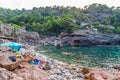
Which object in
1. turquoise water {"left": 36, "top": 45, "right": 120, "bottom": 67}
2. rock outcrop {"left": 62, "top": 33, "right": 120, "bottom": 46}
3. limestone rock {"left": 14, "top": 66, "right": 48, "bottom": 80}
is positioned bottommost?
rock outcrop {"left": 62, "top": 33, "right": 120, "bottom": 46}

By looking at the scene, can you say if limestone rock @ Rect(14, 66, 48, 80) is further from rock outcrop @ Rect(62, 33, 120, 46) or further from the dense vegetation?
the dense vegetation

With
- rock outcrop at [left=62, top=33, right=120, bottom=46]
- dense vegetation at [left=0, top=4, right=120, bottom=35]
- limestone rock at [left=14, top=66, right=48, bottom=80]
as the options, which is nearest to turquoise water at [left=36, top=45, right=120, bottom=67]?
limestone rock at [left=14, top=66, right=48, bottom=80]

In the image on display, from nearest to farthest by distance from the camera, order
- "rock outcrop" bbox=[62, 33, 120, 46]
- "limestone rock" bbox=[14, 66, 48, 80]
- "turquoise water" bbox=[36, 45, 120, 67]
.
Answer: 1. "limestone rock" bbox=[14, 66, 48, 80]
2. "turquoise water" bbox=[36, 45, 120, 67]
3. "rock outcrop" bbox=[62, 33, 120, 46]

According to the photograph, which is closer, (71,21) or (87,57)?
(87,57)

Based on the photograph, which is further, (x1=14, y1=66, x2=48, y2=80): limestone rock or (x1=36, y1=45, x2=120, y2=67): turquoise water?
(x1=36, y1=45, x2=120, y2=67): turquoise water

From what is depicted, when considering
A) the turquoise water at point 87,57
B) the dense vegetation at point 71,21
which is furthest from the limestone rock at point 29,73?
the dense vegetation at point 71,21

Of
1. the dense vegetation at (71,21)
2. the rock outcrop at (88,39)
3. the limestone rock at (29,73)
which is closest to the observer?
the limestone rock at (29,73)

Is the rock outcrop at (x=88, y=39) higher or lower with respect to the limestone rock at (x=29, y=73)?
lower

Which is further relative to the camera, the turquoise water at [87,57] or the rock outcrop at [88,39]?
the rock outcrop at [88,39]

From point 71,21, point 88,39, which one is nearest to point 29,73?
point 88,39

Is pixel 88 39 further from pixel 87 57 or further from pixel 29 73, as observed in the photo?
pixel 29 73

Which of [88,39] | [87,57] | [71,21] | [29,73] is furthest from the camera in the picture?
[71,21]

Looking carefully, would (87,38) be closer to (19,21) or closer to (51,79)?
(19,21)

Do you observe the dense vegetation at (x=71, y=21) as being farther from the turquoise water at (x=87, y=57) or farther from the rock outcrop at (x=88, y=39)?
the turquoise water at (x=87, y=57)
